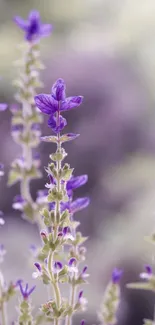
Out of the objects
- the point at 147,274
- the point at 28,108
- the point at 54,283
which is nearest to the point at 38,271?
the point at 54,283

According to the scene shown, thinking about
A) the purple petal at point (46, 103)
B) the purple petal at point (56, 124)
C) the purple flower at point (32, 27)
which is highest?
the purple flower at point (32, 27)

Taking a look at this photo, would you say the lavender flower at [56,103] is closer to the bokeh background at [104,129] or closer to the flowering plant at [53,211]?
the flowering plant at [53,211]

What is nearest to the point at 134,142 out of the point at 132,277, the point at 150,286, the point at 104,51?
the point at 104,51

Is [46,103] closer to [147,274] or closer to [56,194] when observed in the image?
[56,194]


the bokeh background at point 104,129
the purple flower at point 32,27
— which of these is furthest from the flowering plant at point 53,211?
the bokeh background at point 104,129

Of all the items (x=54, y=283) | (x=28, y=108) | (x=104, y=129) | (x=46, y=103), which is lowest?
(x=54, y=283)

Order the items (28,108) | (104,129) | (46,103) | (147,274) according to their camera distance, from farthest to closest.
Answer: (104,129) < (28,108) < (147,274) < (46,103)

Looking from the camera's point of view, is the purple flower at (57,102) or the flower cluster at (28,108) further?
the flower cluster at (28,108)
